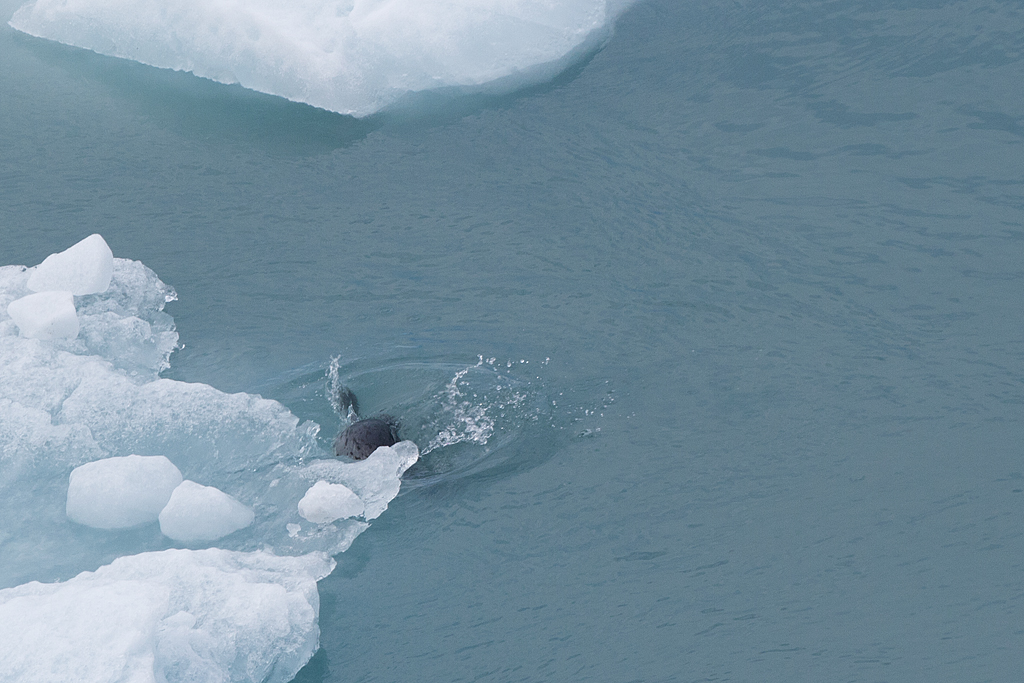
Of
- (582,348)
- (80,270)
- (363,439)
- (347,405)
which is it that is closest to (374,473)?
(363,439)

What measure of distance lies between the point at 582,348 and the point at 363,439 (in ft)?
4.59

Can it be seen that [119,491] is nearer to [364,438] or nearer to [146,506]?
[146,506]

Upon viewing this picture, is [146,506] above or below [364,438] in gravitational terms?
below

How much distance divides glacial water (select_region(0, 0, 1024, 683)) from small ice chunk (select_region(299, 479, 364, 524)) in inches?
4.0

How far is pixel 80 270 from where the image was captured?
6.31 m

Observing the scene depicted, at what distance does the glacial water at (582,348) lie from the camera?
4.50m

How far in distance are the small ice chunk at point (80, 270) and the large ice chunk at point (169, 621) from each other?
7.35ft

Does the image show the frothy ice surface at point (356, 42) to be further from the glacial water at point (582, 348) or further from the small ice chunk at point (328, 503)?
the small ice chunk at point (328, 503)

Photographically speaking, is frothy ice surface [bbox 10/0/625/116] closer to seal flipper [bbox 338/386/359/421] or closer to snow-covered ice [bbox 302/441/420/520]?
seal flipper [bbox 338/386/359/421]

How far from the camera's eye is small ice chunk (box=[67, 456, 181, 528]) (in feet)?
16.5

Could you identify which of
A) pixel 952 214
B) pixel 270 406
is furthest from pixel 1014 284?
pixel 270 406

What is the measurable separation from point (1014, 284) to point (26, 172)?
22.0ft

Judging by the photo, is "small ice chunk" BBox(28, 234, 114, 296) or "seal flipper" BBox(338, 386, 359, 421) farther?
"small ice chunk" BBox(28, 234, 114, 296)

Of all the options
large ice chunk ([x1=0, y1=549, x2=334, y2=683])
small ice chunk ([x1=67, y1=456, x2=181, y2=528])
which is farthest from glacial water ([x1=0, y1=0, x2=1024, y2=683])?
small ice chunk ([x1=67, y1=456, x2=181, y2=528])
